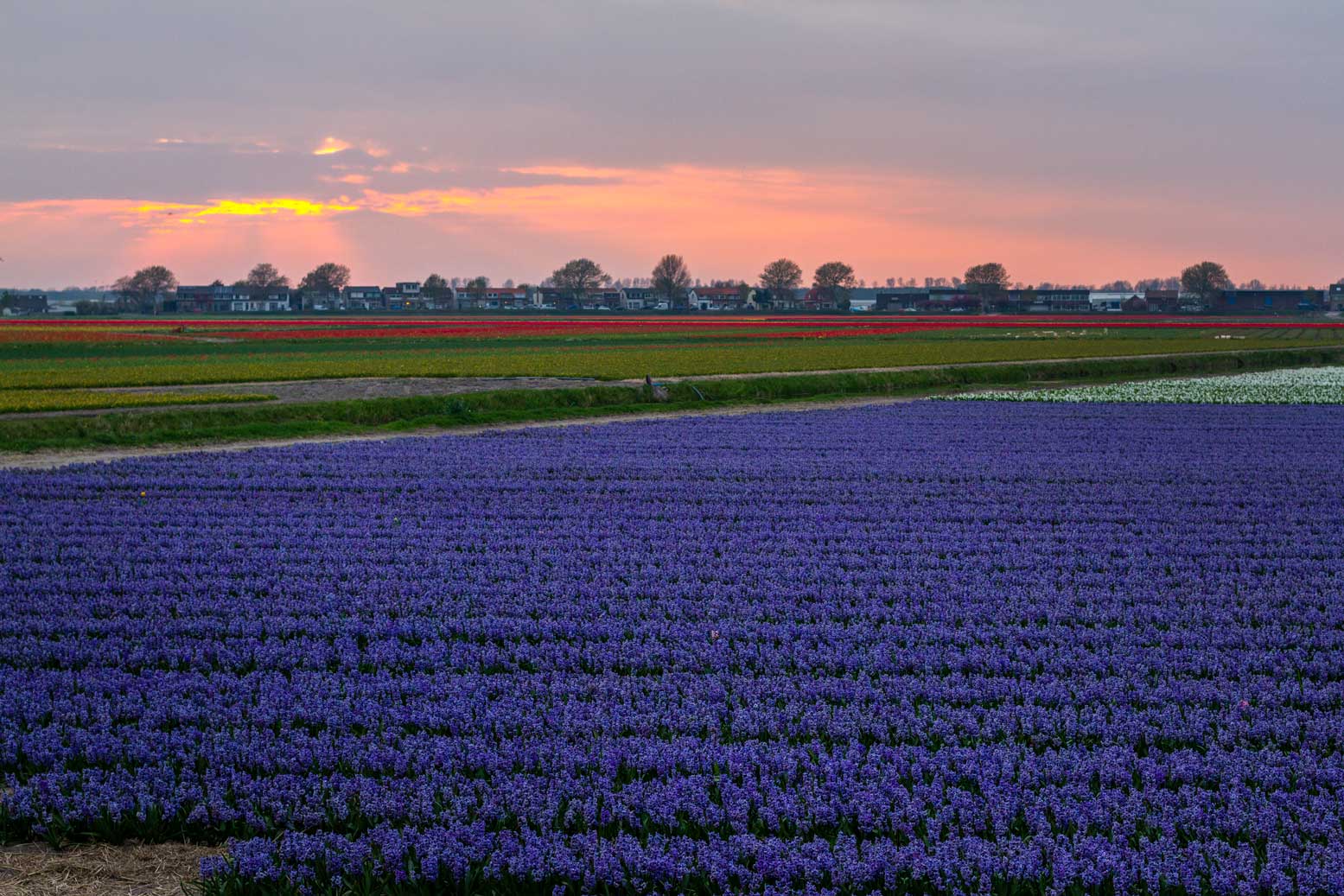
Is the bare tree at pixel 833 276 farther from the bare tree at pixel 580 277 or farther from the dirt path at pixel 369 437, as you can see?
the dirt path at pixel 369 437

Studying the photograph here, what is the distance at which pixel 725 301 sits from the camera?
176375 millimetres

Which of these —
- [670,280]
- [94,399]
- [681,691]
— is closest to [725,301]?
[670,280]

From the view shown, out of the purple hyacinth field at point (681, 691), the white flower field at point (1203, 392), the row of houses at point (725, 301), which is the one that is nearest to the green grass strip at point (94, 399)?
the purple hyacinth field at point (681, 691)

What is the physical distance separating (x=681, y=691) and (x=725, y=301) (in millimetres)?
168818

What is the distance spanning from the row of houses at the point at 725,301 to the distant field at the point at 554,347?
50809 millimetres

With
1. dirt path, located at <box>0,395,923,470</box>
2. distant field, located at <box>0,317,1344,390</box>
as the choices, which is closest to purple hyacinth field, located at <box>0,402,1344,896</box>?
dirt path, located at <box>0,395,923,470</box>

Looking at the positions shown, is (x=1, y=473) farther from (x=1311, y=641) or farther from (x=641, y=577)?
(x=1311, y=641)

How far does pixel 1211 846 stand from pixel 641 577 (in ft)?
23.5

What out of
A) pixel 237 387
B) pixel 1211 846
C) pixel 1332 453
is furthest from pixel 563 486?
pixel 237 387

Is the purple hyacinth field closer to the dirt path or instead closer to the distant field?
the dirt path

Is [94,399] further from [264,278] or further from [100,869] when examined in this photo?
[264,278]

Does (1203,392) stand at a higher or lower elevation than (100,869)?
higher

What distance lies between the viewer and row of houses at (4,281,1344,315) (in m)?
149

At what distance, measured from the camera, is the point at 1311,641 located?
10766mm
